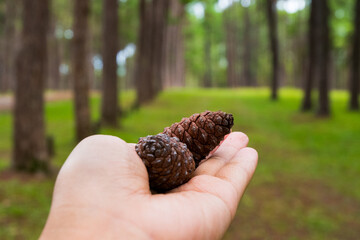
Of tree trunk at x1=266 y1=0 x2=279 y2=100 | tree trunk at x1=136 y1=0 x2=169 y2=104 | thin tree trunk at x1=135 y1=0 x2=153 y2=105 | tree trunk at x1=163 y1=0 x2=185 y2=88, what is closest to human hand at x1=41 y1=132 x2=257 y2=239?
thin tree trunk at x1=135 y1=0 x2=153 y2=105

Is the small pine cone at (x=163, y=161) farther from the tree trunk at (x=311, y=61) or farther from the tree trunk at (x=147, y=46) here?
the tree trunk at (x=147, y=46)

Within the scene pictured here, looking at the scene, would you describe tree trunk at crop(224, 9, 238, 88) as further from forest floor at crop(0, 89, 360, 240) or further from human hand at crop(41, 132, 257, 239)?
human hand at crop(41, 132, 257, 239)

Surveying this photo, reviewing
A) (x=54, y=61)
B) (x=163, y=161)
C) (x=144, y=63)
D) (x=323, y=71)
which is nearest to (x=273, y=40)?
(x=323, y=71)

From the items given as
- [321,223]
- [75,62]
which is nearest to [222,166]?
[321,223]

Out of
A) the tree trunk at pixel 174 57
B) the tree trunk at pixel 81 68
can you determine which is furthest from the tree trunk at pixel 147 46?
the tree trunk at pixel 174 57

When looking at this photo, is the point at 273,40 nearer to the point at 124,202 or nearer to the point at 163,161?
the point at 163,161
